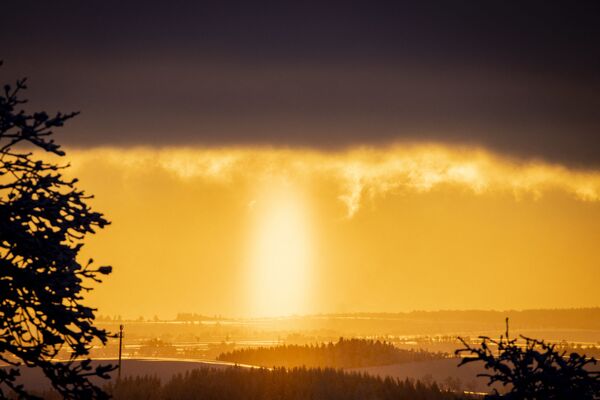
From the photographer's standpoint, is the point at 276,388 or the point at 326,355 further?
the point at 326,355

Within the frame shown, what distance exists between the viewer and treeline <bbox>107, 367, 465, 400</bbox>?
170 ft

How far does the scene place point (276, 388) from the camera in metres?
53.3

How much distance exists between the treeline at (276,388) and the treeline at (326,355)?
3754cm

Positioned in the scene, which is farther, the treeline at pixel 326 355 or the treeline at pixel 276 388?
the treeline at pixel 326 355

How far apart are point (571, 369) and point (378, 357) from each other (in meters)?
98.1

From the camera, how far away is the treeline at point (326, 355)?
99.1 m

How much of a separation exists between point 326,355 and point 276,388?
53.9m

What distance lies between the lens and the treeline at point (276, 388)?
5175 centimetres

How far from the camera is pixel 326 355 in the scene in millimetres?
106562

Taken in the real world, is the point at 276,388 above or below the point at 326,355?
below

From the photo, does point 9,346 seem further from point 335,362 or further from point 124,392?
point 335,362

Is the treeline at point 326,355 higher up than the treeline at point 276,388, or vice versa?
the treeline at point 326,355

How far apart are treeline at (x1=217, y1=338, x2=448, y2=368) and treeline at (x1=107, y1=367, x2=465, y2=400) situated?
37.5 metres

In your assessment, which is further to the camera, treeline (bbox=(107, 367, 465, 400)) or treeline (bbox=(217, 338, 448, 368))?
treeline (bbox=(217, 338, 448, 368))
